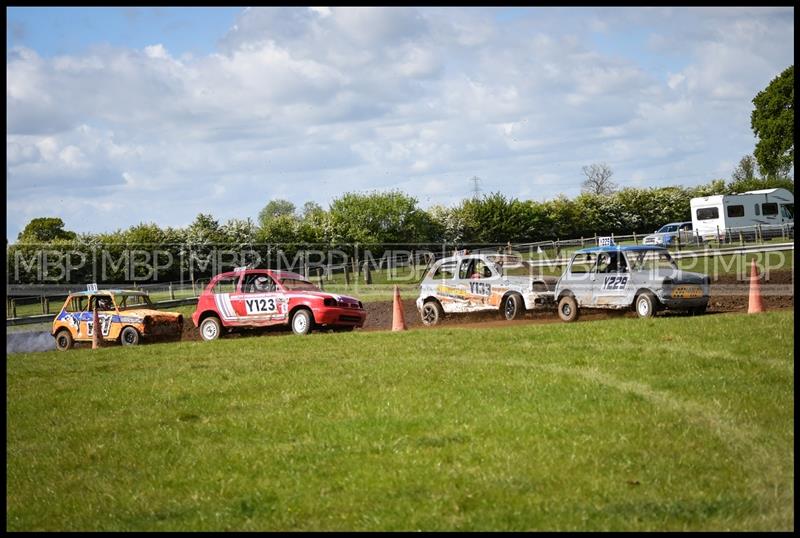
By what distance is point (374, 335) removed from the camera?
18.0 m

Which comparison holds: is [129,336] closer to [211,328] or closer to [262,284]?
[211,328]

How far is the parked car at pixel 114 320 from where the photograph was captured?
2369 cm

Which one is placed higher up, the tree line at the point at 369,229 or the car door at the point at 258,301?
the tree line at the point at 369,229

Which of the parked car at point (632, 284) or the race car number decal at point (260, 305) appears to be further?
the race car number decal at point (260, 305)

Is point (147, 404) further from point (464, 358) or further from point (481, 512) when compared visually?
point (481, 512)

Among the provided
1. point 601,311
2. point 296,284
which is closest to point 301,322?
point 296,284

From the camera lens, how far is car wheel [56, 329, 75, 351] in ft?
81.0

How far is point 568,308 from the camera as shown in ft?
67.6

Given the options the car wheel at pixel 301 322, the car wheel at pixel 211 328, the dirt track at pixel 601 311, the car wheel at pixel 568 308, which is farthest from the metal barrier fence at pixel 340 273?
the car wheel at pixel 301 322

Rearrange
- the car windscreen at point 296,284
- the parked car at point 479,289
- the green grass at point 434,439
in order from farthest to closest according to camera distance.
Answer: the car windscreen at point 296,284 → the parked car at point 479,289 → the green grass at point 434,439

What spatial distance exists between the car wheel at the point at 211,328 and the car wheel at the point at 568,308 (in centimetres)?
803

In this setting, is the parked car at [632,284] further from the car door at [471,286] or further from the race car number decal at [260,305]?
the race car number decal at [260,305]

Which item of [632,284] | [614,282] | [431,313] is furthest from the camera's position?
[431,313]

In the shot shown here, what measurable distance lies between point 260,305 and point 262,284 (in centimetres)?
57
